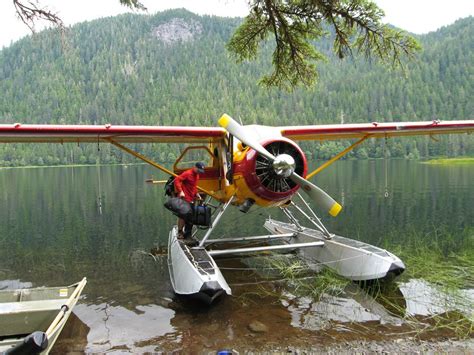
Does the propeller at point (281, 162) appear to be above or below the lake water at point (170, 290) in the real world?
above

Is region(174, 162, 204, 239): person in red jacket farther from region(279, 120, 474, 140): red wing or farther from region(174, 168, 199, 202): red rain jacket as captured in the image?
region(279, 120, 474, 140): red wing

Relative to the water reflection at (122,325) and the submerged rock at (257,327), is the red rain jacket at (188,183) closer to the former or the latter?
the water reflection at (122,325)

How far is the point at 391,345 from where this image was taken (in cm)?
428

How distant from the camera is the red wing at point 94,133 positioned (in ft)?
21.4

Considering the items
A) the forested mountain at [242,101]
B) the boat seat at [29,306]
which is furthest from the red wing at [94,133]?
the forested mountain at [242,101]

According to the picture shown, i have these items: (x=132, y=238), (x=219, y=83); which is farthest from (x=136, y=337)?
(x=219, y=83)

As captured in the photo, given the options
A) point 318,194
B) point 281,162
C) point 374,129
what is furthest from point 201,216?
point 374,129

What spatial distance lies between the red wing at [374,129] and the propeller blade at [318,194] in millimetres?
1723

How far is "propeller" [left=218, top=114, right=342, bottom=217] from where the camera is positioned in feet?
18.9

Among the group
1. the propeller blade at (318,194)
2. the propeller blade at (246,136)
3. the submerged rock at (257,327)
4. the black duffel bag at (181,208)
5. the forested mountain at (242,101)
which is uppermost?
the forested mountain at (242,101)

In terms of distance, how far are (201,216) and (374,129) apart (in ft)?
12.2

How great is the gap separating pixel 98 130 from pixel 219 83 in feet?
554

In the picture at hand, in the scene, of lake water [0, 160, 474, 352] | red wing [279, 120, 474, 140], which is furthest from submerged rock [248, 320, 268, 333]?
red wing [279, 120, 474, 140]

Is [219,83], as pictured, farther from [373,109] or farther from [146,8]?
[146,8]
